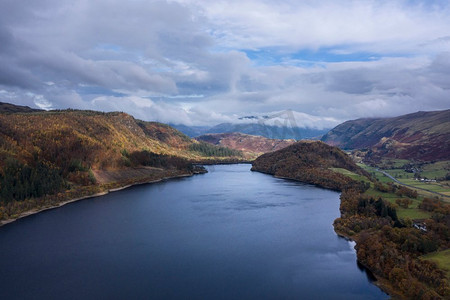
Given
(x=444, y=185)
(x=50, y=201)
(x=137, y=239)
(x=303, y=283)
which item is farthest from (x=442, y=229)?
(x=50, y=201)

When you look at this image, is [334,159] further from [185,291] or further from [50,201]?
[185,291]

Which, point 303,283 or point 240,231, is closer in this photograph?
point 303,283

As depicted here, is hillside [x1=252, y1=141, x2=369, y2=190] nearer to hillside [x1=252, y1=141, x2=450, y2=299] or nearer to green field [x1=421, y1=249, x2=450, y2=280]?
hillside [x1=252, y1=141, x2=450, y2=299]

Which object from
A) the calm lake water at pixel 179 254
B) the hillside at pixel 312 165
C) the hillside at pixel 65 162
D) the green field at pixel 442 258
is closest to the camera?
the calm lake water at pixel 179 254

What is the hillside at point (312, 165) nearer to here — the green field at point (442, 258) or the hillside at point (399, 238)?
the hillside at point (399, 238)

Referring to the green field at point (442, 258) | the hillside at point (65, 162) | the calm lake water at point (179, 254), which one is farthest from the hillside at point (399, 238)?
the hillside at point (65, 162)

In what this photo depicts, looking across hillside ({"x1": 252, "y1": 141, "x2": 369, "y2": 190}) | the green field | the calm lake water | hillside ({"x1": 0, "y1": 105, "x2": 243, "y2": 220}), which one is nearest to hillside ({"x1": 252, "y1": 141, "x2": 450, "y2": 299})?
the green field
